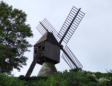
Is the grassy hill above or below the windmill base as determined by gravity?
below

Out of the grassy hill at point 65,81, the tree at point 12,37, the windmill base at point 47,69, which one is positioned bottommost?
the grassy hill at point 65,81

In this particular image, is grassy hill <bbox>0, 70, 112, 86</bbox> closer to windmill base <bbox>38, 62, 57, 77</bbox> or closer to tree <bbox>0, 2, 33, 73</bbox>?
windmill base <bbox>38, 62, 57, 77</bbox>

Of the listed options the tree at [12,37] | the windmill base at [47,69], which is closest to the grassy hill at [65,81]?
the windmill base at [47,69]

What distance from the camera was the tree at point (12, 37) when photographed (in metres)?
33.2

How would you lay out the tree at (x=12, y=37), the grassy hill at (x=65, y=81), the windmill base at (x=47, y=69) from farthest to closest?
the tree at (x=12, y=37) < the windmill base at (x=47, y=69) < the grassy hill at (x=65, y=81)

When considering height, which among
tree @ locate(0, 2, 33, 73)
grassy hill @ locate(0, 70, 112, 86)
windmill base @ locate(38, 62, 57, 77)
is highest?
tree @ locate(0, 2, 33, 73)

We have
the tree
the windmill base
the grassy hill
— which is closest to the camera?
the grassy hill

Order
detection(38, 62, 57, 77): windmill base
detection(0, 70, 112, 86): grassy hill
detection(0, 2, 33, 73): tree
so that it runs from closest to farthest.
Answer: detection(0, 70, 112, 86): grassy hill
detection(38, 62, 57, 77): windmill base
detection(0, 2, 33, 73): tree

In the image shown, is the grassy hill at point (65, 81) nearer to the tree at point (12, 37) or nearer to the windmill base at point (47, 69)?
the windmill base at point (47, 69)

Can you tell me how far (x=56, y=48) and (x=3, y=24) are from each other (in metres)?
8.69

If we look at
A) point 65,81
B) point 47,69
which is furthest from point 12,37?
point 65,81

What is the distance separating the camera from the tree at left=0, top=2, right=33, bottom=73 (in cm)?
3316

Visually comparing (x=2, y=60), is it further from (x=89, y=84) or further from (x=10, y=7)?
(x=89, y=84)

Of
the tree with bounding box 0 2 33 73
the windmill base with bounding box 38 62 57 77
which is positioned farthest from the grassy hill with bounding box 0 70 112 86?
the tree with bounding box 0 2 33 73
